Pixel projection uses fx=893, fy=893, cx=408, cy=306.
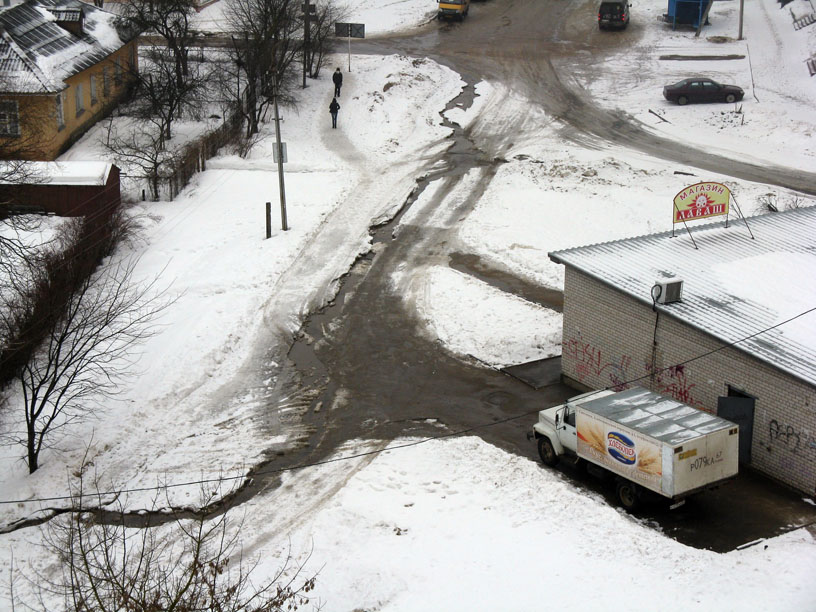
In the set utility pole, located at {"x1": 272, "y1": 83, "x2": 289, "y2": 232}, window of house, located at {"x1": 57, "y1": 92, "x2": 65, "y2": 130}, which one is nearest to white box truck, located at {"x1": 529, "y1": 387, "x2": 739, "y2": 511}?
utility pole, located at {"x1": 272, "y1": 83, "x2": 289, "y2": 232}

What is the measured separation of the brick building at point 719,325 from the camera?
1777 centimetres

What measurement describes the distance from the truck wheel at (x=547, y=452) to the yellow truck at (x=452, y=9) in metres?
46.7

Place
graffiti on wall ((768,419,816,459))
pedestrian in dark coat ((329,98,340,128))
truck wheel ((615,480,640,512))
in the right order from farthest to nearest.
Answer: pedestrian in dark coat ((329,98,340,128)) → graffiti on wall ((768,419,816,459)) → truck wheel ((615,480,640,512))

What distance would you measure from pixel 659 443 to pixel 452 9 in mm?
49447

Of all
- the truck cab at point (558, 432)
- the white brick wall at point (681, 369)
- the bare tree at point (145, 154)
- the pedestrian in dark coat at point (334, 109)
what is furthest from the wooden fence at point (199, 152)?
the truck cab at point (558, 432)

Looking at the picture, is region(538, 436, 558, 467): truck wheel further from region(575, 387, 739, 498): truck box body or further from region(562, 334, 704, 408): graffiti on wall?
region(562, 334, 704, 408): graffiti on wall

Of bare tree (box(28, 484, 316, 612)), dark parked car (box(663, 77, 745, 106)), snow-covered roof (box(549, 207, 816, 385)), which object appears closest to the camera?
bare tree (box(28, 484, 316, 612))

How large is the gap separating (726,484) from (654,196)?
66.5 ft

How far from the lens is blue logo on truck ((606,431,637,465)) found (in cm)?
1648

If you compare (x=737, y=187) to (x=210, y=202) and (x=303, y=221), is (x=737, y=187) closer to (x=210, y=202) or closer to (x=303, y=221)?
(x=303, y=221)

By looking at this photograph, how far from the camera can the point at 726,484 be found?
17.0 metres

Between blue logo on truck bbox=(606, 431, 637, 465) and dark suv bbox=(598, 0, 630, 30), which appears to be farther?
dark suv bbox=(598, 0, 630, 30)

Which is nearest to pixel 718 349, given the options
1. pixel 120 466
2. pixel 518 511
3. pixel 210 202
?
pixel 518 511

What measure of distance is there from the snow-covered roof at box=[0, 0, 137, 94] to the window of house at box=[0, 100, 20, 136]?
1199 millimetres
